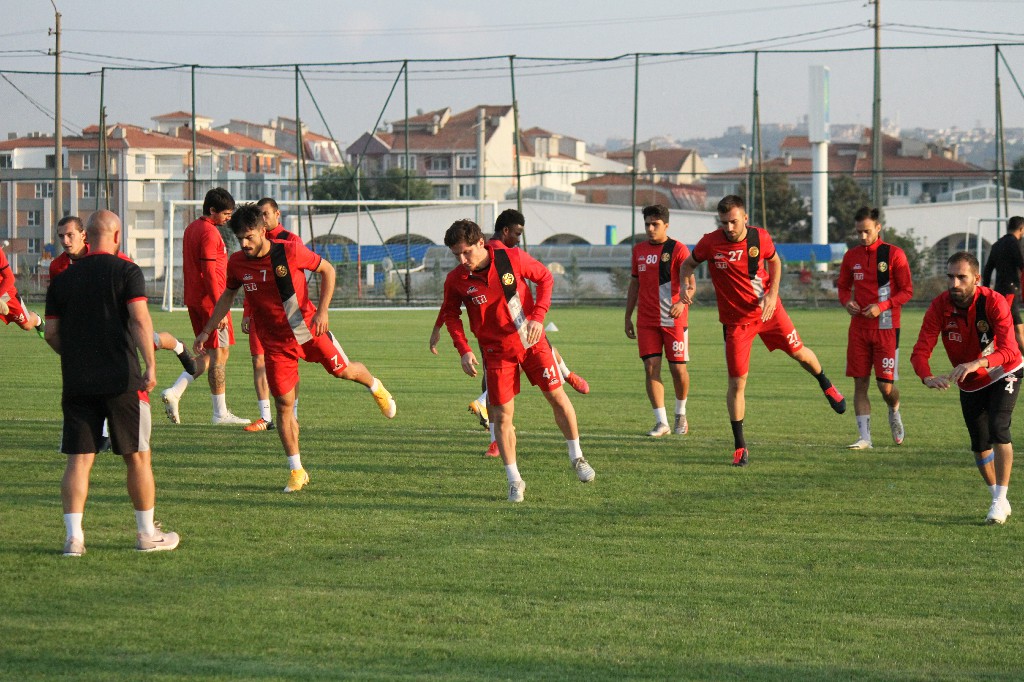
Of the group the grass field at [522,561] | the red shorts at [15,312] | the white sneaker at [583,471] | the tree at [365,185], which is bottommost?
the grass field at [522,561]

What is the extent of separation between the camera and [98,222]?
265 inches

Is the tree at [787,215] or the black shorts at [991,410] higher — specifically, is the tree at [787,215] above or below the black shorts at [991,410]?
above

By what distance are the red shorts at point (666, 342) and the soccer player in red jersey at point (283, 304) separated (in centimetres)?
371

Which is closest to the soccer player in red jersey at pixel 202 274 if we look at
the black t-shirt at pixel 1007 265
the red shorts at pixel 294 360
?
the red shorts at pixel 294 360

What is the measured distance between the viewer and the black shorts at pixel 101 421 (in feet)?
21.9

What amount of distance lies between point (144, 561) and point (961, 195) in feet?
189

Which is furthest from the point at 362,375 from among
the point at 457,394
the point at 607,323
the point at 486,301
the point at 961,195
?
the point at 961,195

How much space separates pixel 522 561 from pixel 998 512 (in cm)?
314

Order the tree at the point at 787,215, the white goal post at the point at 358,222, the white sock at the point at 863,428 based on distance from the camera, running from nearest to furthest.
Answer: the white sock at the point at 863,428 < the white goal post at the point at 358,222 < the tree at the point at 787,215

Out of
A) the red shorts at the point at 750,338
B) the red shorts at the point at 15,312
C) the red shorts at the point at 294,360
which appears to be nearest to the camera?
the red shorts at the point at 294,360

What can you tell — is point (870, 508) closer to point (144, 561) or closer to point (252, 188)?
point (144, 561)

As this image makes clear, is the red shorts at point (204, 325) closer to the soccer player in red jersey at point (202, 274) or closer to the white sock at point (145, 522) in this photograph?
the soccer player in red jersey at point (202, 274)

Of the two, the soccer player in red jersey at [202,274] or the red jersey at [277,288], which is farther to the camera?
the soccer player in red jersey at [202,274]

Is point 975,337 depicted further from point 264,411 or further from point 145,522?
point 264,411
